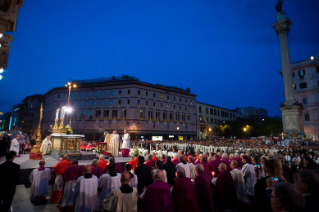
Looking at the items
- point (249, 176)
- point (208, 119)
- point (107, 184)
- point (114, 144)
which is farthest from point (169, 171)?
point (208, 119)

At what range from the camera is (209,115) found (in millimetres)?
65750

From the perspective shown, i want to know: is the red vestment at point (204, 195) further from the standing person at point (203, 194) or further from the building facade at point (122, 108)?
the building facade at point (122, 108)

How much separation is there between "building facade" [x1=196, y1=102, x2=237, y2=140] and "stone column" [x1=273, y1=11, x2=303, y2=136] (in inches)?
1329

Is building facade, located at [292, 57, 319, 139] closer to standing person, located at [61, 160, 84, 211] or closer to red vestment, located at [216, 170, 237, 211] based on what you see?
red vestment, located at [216, 170, 237, 211]

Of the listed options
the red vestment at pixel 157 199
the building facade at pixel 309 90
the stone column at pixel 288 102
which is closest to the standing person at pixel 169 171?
the red vestment at pixel 157 199

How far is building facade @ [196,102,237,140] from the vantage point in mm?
61375

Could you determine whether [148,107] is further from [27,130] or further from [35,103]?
[27,130]

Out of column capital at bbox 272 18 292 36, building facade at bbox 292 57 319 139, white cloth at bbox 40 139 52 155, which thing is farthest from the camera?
building facade at bbox 292 57 319 139

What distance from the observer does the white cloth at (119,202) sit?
156 inches

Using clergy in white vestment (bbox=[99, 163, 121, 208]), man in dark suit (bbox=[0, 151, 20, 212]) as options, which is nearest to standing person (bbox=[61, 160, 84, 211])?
clergy in white vestment (bbox=[99, 163, 121, 208])

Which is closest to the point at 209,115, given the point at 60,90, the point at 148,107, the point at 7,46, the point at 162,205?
the point at 148,107

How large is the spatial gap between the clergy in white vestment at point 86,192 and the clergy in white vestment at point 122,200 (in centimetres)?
161

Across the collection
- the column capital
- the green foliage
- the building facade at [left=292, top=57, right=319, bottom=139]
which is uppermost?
the column capital

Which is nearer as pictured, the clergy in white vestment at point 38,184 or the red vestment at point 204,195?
the red vestment at point 204,195
